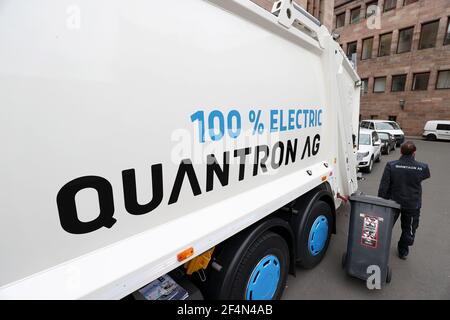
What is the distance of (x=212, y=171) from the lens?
1.57 m

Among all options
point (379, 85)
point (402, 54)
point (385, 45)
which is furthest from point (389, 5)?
point (379, 85)

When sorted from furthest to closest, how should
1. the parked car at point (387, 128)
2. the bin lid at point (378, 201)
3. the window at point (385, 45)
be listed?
the window at point (385, 45)
the parked car at point (387, 128)
the bin lid at point (378, 201)

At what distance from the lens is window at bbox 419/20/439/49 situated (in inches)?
771

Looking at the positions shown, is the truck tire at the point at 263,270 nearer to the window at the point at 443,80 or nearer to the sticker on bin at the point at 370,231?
the sticker on bin at the point at 370,231

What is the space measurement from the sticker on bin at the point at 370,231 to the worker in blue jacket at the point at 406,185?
892mm

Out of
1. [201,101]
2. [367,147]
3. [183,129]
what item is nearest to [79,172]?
[183,129]

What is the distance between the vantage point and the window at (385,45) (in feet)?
73.4

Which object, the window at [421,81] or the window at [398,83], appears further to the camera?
the window at [398,83]

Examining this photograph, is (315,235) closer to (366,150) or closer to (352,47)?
(366,150)

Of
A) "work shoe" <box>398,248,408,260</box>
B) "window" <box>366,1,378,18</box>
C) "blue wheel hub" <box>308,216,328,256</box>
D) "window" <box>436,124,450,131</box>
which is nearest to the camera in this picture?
"blue wheel hub" <box>308,216,328,256</box>

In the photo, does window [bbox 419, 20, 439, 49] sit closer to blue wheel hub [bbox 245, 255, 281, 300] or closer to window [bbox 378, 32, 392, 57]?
window [bbox 378, 32, 392, 57]

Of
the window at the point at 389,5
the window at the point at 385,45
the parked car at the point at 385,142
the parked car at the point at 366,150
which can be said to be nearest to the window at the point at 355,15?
the window at the point at 389,5

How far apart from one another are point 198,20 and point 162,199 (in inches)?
42.3

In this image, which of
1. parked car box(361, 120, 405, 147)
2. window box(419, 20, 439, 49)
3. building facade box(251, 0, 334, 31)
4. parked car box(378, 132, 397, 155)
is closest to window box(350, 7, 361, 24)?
window box(419, 20, 439, 49)
